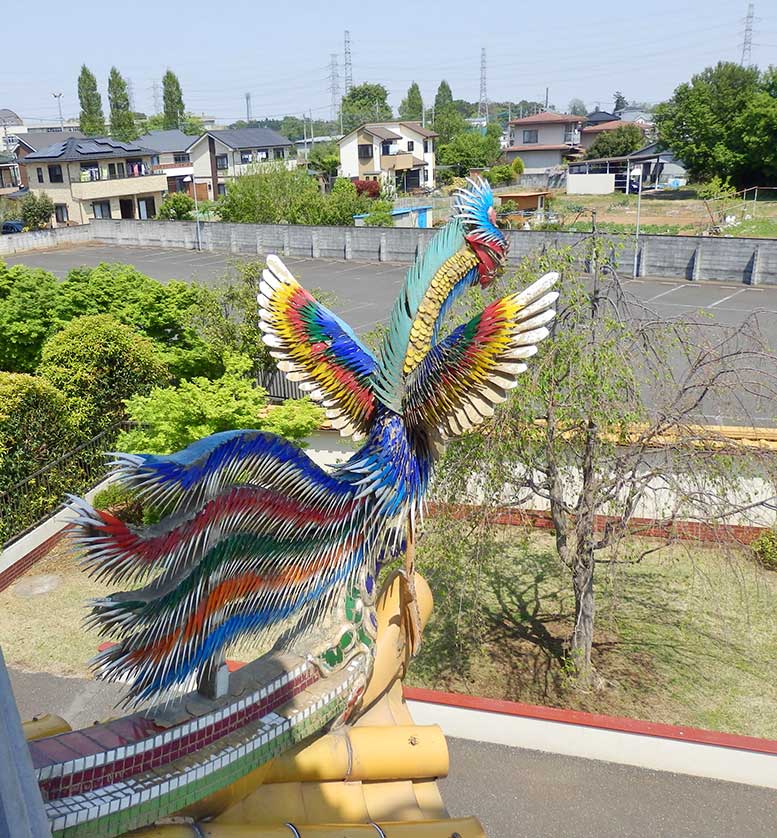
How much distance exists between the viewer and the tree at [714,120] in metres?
44.5

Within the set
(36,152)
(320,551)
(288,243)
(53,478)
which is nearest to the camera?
→ (320,551)

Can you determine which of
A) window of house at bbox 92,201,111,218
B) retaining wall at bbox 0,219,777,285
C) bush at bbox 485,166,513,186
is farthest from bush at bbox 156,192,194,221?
bush at bbox 485,166,513,186

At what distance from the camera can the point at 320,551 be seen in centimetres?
570

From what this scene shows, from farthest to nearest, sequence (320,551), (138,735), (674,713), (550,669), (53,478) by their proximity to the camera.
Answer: (53,478) → (550,669) → (674,713) → (320,551) → (138,735)

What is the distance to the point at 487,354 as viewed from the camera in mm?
5480

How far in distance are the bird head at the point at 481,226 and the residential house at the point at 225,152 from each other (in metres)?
48.4

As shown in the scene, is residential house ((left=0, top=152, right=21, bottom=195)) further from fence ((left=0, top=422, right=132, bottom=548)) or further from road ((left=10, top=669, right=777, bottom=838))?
road ((left=10, top=669, right=777, bottom=838))

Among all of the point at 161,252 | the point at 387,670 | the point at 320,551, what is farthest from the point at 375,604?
the point at 161,252

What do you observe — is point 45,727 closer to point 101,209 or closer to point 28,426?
point 28,426

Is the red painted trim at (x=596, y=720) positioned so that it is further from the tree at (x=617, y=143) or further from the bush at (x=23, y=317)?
the tree at (x=617, y=143)

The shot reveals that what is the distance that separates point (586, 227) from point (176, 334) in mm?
24328

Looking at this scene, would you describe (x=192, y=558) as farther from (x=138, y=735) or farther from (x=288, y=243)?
(x=288, y=243)

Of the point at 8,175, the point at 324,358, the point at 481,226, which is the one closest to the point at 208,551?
the point at 324,358

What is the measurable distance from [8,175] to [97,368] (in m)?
45.0
